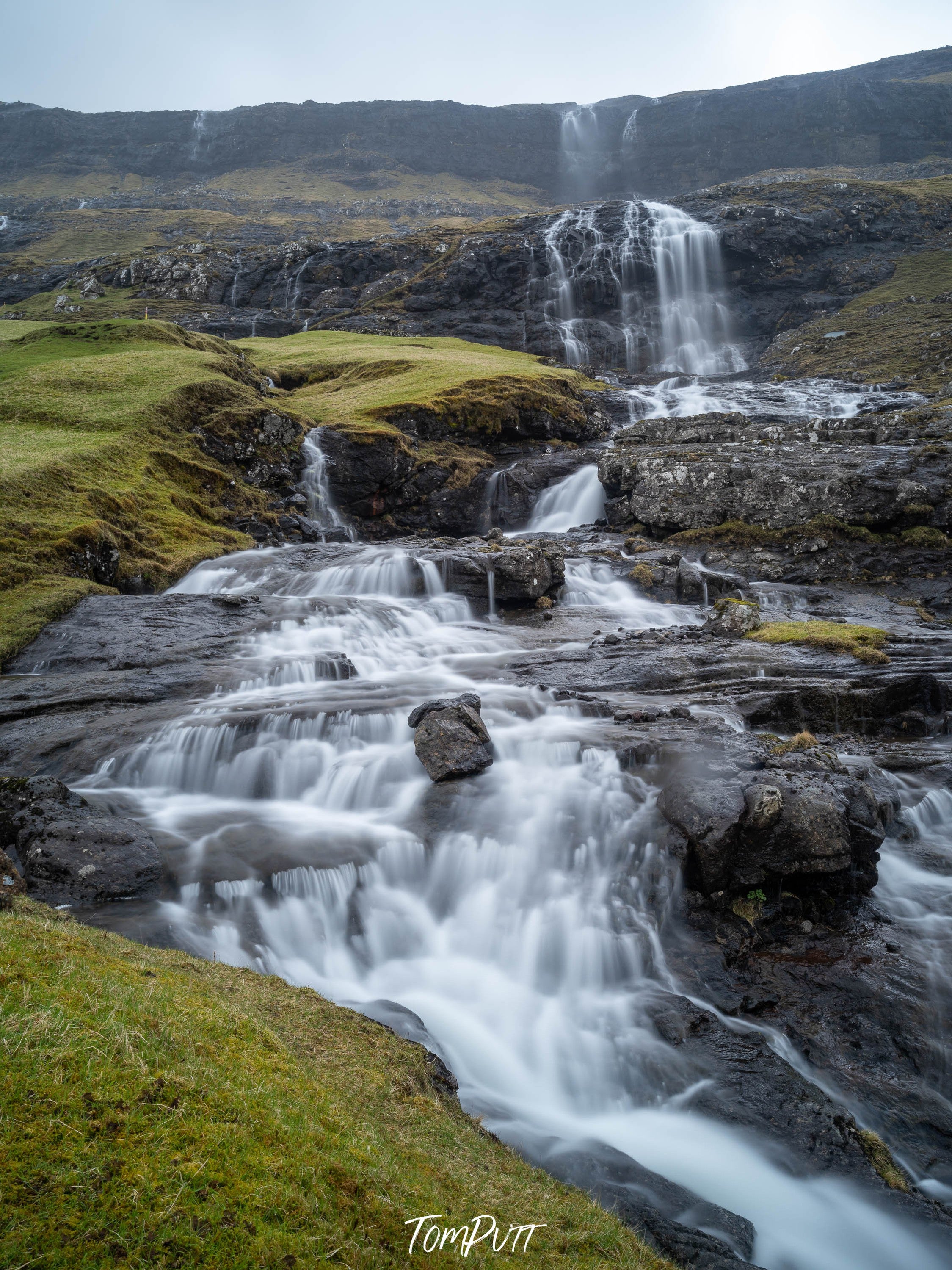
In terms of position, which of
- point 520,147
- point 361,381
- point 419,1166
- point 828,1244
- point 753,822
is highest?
point 520,147

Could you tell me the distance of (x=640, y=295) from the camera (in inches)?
2768

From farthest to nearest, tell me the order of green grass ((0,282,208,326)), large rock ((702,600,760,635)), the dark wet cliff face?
the dark wet cliff face
green grass ((0,282,208,326))
large rock ((702,600,760,635))

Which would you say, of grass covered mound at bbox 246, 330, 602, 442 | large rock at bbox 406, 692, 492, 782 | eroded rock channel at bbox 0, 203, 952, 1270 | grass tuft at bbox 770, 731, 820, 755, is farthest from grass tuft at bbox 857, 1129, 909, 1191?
grass covered mound at bbox 246, 330, 602, 442

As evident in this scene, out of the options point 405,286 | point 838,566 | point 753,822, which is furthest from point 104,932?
point 405,286

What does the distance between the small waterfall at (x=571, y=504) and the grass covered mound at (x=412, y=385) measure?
20.7 feet

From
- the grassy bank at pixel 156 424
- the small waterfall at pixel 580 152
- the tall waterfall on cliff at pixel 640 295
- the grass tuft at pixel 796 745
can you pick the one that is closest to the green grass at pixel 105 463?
the grassy bank at pixel 156 424

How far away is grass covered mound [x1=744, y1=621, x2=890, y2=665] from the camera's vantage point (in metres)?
14.6

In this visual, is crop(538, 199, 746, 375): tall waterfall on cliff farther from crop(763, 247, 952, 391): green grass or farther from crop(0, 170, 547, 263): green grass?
crop(0, 170, 547, 263): green grass

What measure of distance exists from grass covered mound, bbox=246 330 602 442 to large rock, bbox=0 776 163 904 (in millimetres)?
26558

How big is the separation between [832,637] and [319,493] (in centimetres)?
2239

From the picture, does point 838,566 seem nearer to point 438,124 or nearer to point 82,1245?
point 82,1245

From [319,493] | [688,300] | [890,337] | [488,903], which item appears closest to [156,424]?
[319,493]

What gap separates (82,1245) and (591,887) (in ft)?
23.9

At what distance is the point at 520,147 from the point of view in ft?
612
